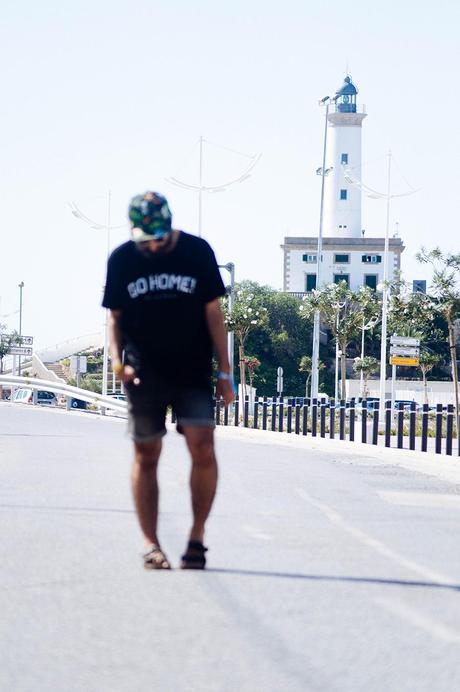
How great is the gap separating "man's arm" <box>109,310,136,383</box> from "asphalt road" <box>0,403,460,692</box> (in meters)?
0.93

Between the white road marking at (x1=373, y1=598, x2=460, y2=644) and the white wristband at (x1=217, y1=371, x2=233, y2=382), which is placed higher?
the white wristband at (x1=217, y1=371, x2=233, y2=382)

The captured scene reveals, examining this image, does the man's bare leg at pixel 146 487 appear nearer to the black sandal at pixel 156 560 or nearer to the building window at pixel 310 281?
the black sandal at pixel 156 560

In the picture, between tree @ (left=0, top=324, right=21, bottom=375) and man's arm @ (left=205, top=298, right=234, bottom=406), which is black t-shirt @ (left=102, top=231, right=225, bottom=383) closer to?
man's arm @ (left=205, top=298, right=234, bottom=406)

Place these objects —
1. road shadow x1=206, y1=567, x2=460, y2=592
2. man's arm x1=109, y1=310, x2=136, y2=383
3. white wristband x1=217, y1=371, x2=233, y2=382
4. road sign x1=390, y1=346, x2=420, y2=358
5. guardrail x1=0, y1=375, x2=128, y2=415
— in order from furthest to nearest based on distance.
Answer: road sign x1=390, y1=346, x2=420, y2=358 < guardrail x1=0, y1=375, x2=128, y2=415 < white wristband x1=217, y1=371, x2=233, y2=382 < man's arm x1=109, y1=310, x2=136, y2=383 < road shadow x1=206, y1=567, x2=460, y2=592

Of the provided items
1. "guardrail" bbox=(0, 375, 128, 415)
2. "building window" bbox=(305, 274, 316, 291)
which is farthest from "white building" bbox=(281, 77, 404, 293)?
"guardrail" bbox=(0, 375, 128, 415)

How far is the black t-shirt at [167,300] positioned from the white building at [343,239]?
115m

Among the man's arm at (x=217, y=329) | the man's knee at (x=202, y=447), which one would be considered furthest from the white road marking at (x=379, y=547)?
the man's arm at (x=217, y=329)

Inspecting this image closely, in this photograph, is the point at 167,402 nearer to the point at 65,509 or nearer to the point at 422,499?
the point at 65,509

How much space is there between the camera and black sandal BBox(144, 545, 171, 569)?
6246 millimetres

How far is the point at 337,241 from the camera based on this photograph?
122125 mm

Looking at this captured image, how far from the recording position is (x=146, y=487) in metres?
6.47

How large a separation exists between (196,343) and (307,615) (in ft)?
5.31

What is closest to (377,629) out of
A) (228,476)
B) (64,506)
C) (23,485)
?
(64,506)

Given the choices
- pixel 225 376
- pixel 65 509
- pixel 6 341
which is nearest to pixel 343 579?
pixel 225 376
